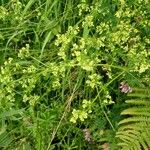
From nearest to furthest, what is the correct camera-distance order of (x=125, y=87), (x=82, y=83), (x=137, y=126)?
(x=137, y=126) < (x=125, y=87) < (x=82, y=83)

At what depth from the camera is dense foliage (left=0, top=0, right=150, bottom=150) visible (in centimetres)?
278

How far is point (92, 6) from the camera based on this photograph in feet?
10.2

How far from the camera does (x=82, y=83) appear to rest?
3205 mm

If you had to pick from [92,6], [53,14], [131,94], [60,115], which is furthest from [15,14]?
[131,94]

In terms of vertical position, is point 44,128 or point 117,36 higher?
point 117,36

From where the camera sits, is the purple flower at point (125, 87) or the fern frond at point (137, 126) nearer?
the fern frond at point (137, 126)

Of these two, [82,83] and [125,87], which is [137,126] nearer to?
[125,87]

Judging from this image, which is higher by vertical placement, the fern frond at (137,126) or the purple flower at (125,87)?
the purple flower at (125,87)

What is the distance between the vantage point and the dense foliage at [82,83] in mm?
2779

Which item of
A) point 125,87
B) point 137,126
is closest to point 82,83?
point 125,87

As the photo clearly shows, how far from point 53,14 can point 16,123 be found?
0.90 m

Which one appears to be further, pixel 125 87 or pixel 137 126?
pixel 125 87

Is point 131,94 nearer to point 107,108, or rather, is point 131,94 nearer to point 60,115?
point 107,108

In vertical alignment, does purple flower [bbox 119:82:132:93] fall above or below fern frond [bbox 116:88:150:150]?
above
